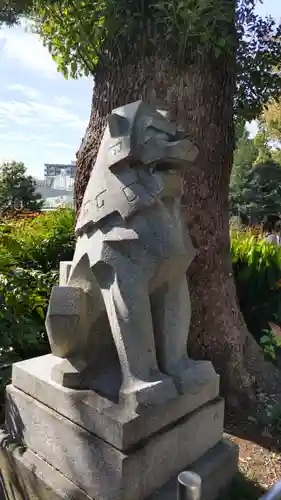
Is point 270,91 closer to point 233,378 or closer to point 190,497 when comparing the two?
point 233,378

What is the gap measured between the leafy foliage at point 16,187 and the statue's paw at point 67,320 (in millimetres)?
12731

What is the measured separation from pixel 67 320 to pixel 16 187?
13.8m

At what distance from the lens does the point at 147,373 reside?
1585 millimetres

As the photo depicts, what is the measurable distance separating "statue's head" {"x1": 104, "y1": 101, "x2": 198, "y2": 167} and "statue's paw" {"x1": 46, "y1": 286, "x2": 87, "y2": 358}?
0.61 m

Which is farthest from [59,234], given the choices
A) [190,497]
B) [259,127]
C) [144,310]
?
[259,127]

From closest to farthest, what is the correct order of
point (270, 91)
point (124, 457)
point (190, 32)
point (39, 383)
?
point (124, 457)
point (39, 383)
point (190, 32)
point (270, 91)

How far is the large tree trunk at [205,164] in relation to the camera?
2.93 m

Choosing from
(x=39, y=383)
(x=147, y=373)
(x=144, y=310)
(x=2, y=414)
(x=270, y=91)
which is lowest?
(x=2, y=414)

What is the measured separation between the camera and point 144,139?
1.61m

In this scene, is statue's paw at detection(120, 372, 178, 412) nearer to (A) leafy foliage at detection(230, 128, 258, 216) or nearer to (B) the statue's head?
(B) the statue's head

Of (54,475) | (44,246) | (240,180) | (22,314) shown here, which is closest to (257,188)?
(240,180)

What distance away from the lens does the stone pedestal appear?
156 centimetres

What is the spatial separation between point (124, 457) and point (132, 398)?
0.22 m

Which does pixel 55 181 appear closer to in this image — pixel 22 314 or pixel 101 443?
pixel 22 314
